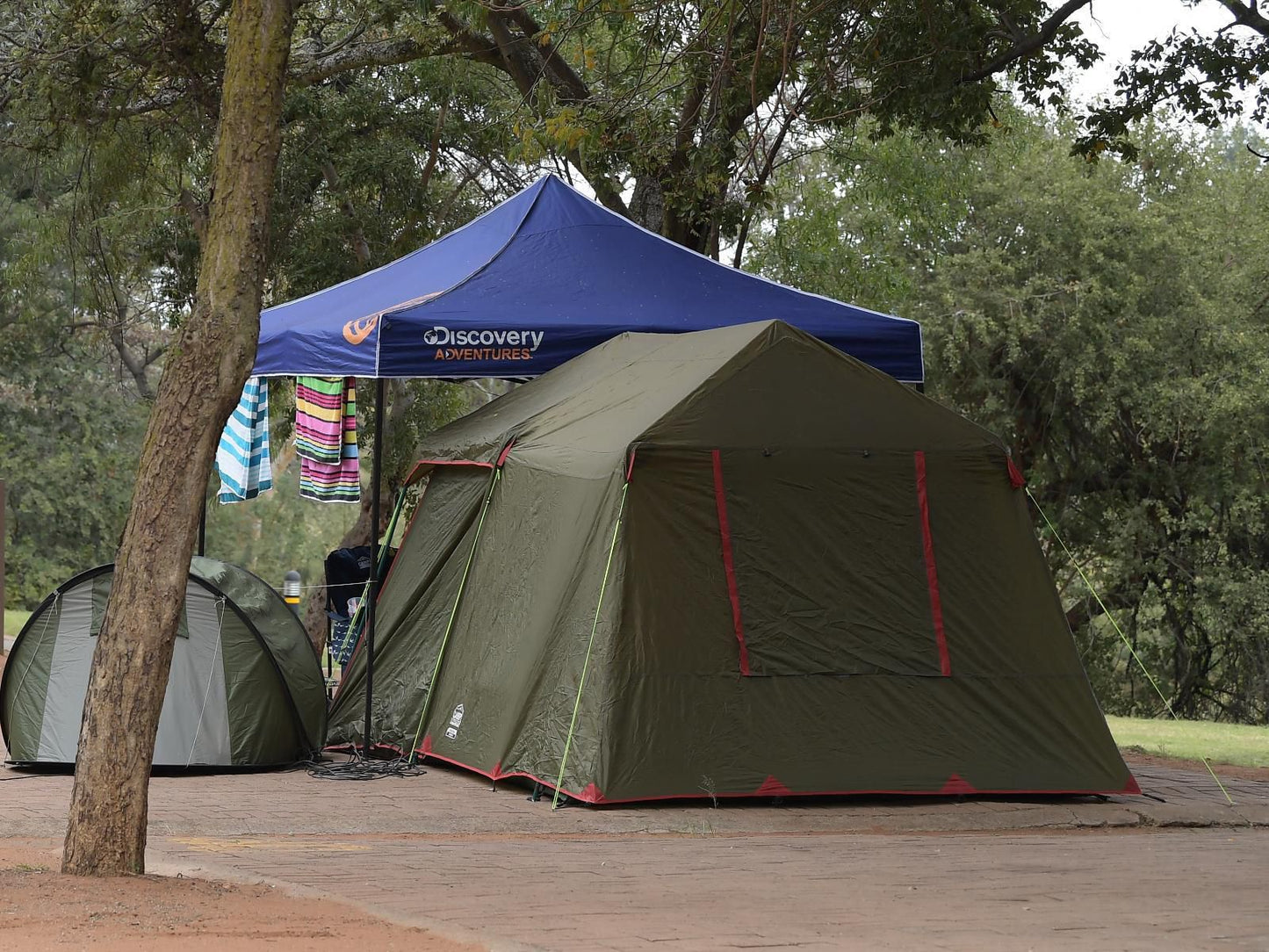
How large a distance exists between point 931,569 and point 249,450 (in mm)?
5518

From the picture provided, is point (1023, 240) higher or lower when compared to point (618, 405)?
higher

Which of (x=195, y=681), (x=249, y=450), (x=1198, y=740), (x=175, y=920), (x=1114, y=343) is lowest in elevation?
(x=175, y=920)

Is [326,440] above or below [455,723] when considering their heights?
above

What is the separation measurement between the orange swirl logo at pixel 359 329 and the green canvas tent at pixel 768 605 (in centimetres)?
131

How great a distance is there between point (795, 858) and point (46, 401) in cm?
2940

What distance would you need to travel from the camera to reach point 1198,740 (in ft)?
50.6

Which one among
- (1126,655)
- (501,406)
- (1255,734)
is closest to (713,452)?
(501,406)

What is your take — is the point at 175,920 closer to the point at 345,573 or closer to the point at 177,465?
the point at 177,465

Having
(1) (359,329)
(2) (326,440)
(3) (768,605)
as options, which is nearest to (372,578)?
(1) (359,329)

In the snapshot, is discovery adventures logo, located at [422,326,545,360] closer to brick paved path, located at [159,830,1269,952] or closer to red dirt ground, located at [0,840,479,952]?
brick paved path, located at [159,830,1269,952]

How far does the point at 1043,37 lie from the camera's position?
42.8 feet

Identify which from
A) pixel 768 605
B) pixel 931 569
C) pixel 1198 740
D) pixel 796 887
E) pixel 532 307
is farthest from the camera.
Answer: pixel 1198 740

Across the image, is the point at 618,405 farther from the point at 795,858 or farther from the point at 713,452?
the point at 795,858

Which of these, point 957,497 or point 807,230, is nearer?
point 957,497
